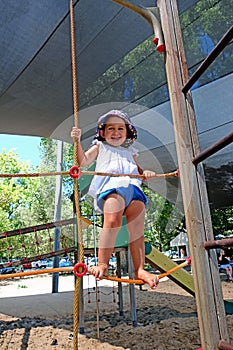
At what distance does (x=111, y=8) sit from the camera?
2387mm

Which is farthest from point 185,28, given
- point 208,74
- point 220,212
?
point 220,212

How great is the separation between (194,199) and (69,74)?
2526mm

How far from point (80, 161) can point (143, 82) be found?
→ 219 centimetres

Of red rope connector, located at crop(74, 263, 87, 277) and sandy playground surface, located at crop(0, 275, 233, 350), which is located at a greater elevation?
red rope connector, located at crop(74, 263, 87, 277)

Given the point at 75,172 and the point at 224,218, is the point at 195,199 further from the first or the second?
the point at 224,218

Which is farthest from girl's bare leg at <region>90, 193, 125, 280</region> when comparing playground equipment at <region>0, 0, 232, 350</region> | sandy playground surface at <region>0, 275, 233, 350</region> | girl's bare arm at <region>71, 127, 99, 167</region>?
sandy playground surface at <region>0, 275, 233, 350</region>

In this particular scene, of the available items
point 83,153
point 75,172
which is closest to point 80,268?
point 75,172

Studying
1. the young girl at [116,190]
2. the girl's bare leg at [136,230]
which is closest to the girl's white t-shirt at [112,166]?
the young girl at [116,190]

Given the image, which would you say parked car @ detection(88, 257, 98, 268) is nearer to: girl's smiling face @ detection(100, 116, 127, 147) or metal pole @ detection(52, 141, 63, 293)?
metal pole @ detection(52, 141, 63, 293)

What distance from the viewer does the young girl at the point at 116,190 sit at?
47.8 inches

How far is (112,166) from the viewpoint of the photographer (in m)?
1.44

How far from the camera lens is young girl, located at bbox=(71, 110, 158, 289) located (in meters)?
1.21

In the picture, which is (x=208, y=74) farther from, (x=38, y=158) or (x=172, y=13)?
(x=38, y=158)

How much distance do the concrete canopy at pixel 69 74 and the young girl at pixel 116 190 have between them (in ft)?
4.33
